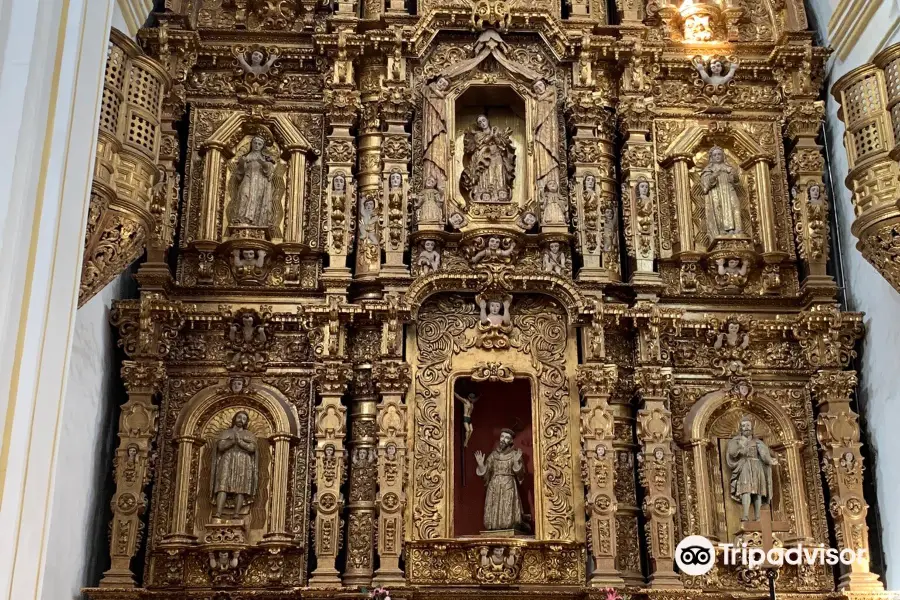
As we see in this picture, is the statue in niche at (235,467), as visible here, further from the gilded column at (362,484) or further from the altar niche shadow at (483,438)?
the altar niche shadow at (483,438)

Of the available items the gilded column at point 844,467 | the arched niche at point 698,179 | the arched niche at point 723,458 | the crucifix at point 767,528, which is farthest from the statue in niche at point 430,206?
the crucifix at point 767,528

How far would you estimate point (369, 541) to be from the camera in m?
12.4

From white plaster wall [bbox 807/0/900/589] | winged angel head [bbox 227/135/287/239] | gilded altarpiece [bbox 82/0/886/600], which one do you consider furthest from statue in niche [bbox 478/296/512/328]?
white plaster wall [bbox 807/0/900/589]

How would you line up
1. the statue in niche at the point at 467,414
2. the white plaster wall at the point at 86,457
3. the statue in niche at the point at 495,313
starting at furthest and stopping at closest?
the statue in niche at the point at 495,313 → the statue in niche at the point at 467,414 → the white plaster wall at the point at 86,457

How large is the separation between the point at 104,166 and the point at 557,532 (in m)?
6.21

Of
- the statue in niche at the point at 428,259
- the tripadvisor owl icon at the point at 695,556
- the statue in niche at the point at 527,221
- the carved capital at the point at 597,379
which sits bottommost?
the tripadvisor owl icon at the point at 695,556

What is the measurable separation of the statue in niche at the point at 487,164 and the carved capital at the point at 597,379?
2.46 m

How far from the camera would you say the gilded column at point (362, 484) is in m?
12.3

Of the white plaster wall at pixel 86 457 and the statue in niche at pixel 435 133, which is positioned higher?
the statue in niche at pixel 435 133

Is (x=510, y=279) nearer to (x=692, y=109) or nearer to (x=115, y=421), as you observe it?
(x=692, y=109)

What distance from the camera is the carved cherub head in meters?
12.9

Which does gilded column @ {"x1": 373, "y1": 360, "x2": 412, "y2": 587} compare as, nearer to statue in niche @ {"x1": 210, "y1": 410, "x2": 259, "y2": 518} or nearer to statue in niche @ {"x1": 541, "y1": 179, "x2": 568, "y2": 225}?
statue in niche @ {"x1": 210, "y1": 410, "x2": 259, "y2": 518}

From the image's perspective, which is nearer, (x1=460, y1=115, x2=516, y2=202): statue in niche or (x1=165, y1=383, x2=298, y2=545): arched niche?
(x1=165, y1=383, x2=298, y2=545): arched niche

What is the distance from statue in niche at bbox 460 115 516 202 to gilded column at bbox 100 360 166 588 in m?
4.40
